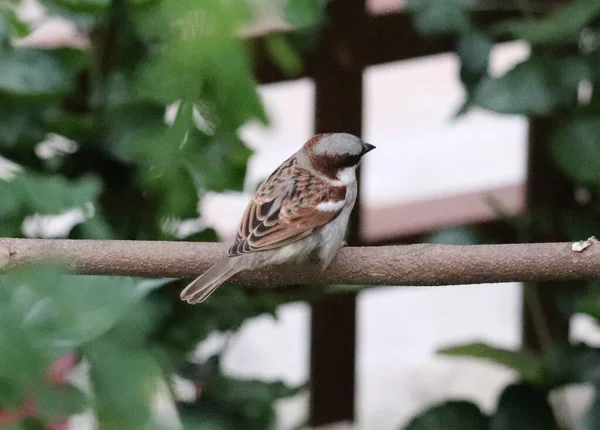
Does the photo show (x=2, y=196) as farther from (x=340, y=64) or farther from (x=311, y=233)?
(x=340, y=64)

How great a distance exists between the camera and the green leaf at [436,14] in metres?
2.25

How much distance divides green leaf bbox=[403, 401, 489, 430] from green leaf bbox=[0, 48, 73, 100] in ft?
3.36

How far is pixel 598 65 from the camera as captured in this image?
224cm

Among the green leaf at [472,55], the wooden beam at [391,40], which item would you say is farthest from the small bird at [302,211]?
the wooden beam at [391,40]

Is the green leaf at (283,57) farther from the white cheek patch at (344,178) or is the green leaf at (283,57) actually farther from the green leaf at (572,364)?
the green leaf at (572,364)

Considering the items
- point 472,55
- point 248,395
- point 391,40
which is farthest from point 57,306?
point 391,40

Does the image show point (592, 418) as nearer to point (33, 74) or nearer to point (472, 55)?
point (472, 55)

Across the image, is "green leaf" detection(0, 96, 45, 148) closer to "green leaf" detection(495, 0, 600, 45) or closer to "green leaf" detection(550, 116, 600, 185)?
"green leaf" detection(495, 0, 600, 45)

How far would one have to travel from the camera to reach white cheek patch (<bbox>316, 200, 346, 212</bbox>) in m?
1.88

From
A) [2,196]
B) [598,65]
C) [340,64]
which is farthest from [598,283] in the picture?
[2,196]

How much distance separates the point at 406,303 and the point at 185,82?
4.26m

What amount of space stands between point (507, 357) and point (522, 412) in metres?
0.15

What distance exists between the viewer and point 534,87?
2.16m

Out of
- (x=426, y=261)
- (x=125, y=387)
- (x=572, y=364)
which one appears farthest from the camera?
(x=572, y=364)
